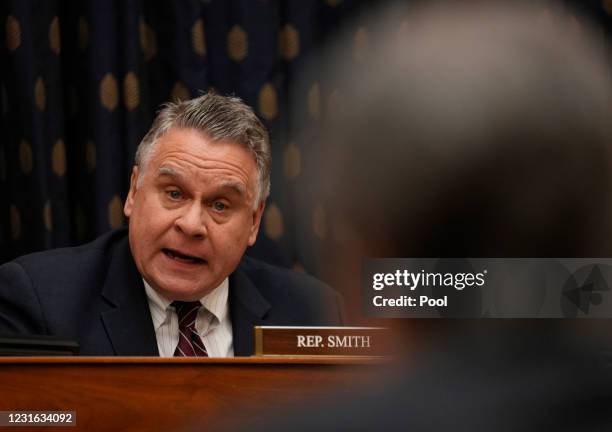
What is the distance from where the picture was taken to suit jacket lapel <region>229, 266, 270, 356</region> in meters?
1.24

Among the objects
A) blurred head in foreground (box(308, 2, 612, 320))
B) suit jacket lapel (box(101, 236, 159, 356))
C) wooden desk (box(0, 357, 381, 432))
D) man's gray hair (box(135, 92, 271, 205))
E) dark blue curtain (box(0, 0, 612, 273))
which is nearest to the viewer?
blurred head in foreground (box(308, 2, 612, 320))

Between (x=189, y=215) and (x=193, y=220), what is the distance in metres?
0.01

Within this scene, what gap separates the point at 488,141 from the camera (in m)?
0.42

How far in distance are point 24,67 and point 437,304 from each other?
1.61 metres

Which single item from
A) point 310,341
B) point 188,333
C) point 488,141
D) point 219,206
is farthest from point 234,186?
point 488,141

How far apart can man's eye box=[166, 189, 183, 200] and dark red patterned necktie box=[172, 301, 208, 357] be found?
19 cm

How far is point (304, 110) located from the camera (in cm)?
179

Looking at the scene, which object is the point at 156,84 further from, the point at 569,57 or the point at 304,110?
the point at 569,57

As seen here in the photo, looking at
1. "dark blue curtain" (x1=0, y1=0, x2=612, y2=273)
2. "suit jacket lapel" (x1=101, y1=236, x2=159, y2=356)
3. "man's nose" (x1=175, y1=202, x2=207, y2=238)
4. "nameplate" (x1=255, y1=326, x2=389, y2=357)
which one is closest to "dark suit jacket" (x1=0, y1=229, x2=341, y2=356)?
"suit jacket lapel" (x1=101, y1=236, x2=159, y2=356)

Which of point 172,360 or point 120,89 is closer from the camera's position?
point 172,360

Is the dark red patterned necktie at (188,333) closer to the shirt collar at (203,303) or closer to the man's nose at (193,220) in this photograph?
the shirt collar at (203,303)

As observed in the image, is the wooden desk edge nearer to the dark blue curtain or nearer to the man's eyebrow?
the man's eyebrow

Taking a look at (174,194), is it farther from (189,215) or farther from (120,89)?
(120,89)

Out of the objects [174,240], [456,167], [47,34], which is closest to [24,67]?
[47,34]
